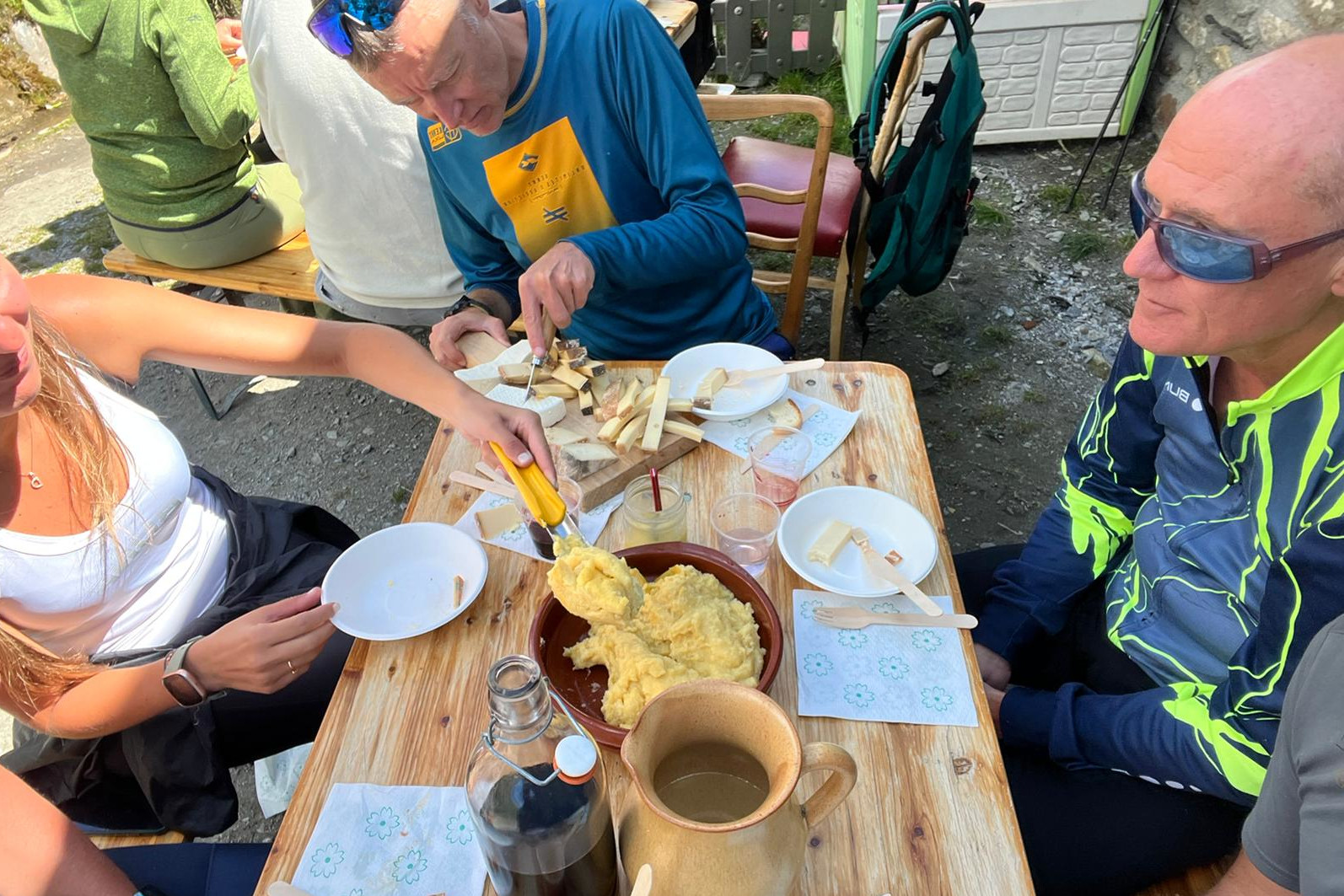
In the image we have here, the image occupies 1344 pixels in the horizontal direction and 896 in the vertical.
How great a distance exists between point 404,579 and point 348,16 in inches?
49.6

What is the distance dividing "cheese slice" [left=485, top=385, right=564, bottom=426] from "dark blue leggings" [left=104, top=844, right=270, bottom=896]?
3.61 feet

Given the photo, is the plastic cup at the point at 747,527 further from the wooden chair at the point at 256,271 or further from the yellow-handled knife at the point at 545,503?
the wooden chair at the point at 256,271

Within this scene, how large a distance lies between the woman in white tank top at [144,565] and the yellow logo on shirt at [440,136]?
2.17 ft

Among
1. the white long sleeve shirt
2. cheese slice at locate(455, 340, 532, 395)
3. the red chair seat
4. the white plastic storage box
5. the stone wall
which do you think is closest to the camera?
cheese slice at locate(455, 340, 532, 395)

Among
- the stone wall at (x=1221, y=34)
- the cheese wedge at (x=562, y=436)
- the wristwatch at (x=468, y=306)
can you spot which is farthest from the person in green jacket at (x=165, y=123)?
the stone wall at (x=1221, y=34)

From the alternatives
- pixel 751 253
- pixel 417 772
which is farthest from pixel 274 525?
pixel 751 253

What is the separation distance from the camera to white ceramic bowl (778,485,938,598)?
5.12 ft

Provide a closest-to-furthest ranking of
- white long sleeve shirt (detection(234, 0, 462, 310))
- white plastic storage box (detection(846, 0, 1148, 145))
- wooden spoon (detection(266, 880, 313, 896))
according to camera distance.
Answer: wooden spoon (detection(266, 880, 313, 896)) < white long sleeve shirt (detection(234, 0, 462, 310)) < white plastic storage box (detection(846, 0, 1148, 145))

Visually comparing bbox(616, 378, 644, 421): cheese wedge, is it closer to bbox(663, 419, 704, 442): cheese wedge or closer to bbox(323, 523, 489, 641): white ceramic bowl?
bbox(663, 419, 704, 442): cheese wedge

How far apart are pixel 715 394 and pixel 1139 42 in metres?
4.48

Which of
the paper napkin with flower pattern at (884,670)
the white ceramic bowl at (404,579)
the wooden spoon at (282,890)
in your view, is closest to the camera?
the wooden spoon at (282,890)

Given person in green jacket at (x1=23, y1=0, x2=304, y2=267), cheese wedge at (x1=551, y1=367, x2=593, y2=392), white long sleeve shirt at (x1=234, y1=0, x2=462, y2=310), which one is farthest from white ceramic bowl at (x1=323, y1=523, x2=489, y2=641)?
person in green jacket at (x1=23, y1=0, x2=304, y2=267)

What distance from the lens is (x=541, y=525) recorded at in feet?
5.32

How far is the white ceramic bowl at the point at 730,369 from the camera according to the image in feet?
6.59
